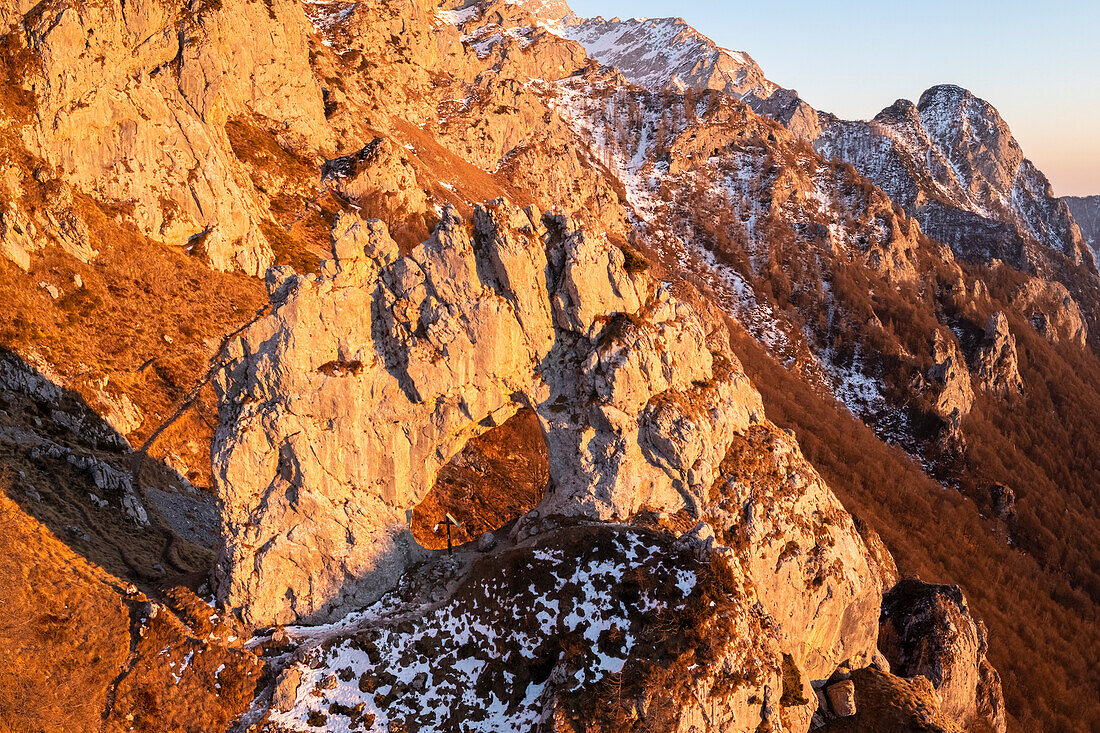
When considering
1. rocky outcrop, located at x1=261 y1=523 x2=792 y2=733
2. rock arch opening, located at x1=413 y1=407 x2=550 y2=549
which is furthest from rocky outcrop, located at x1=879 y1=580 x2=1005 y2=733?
rock arch opening, located at x1=413 y1=407 x2=550 y2=549

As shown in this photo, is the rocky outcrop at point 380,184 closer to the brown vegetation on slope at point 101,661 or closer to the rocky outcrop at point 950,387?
the brown vegetation on slope at point 101,661

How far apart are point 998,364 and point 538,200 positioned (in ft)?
357

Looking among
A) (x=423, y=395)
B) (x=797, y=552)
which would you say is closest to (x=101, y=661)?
(x=423, y=395)

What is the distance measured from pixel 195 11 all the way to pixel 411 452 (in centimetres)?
6694

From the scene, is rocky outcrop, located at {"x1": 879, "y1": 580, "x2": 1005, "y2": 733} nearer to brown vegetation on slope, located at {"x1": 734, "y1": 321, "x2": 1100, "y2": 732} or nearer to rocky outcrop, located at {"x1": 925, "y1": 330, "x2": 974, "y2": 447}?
brown vegetation on slope, located at {"x1": 734, "y1": 321, "x2": 1100, "y2": 732}

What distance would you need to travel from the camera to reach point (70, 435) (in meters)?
35.4

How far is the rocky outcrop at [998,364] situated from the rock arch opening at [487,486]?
129777 mm

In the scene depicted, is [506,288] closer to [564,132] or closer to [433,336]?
[433,336]

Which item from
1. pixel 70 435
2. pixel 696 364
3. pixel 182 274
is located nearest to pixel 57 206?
pixel 182 274

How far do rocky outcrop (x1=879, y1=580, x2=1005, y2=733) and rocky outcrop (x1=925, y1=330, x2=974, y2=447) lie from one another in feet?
295

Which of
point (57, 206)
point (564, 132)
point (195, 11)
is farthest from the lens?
point (564, 132)

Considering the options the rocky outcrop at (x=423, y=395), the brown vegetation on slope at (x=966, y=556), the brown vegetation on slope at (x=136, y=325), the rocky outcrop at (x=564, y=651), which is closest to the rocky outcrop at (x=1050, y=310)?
the brown vegetation on slope at (x=966, y=556)

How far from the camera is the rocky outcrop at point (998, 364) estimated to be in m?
138

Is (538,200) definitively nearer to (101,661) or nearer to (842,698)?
(842,698)
